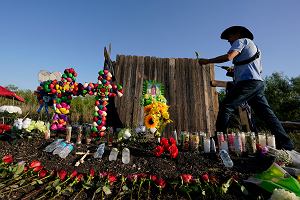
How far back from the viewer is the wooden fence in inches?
290

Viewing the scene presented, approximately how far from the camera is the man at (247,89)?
141 inches

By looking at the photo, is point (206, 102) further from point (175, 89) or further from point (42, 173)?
point (42, 173)

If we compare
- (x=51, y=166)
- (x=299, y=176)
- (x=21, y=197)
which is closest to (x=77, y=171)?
(x=51, y=166)

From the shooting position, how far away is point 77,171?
120 inches

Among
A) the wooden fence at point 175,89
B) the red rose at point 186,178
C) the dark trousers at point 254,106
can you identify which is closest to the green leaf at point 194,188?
the red rose at point 186,178

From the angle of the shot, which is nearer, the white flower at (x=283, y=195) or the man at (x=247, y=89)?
the white flower at (x=283, y=195)

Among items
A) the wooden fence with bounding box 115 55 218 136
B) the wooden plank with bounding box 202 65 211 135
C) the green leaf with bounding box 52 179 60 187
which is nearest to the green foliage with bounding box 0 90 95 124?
the wooden fence with bounding box 115 55 218 136

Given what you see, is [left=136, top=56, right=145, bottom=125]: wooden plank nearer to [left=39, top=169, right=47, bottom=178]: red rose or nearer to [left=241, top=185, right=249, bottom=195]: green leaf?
[left=39, top=169, right=47, bottom=178]: red rose

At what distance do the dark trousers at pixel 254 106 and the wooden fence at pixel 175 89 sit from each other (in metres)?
3.71

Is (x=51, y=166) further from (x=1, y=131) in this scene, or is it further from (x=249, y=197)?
(x=249, y=197)

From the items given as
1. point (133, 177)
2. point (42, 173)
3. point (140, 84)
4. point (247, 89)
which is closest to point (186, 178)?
point (133, 177)

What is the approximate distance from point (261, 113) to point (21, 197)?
307 cm

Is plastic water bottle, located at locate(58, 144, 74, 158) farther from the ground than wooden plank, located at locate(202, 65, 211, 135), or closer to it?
closer to it

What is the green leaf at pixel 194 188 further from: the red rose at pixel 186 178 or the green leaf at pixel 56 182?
the green leaf at pixel 56 182
